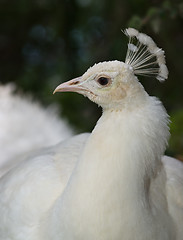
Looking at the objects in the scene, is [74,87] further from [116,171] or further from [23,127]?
[23,127]

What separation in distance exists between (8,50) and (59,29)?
0.99 m

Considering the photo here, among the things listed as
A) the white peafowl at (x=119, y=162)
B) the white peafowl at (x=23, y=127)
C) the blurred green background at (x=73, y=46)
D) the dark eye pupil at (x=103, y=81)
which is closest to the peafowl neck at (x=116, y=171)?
the white peafowl at (x=119, y=162)

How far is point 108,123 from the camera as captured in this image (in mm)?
1706

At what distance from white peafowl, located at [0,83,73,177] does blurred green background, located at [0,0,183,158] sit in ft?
1.54

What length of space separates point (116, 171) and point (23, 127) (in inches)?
64.7

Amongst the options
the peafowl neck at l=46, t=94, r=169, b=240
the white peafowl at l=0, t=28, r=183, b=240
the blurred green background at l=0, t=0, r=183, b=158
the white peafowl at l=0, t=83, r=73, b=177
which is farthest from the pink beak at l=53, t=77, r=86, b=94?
the blurred green background at l=0, t=0, r=183, b=158

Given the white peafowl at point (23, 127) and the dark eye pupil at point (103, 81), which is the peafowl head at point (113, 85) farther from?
the white peafowl at point (23, 127)

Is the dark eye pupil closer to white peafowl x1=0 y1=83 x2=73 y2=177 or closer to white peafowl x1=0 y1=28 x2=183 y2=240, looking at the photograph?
white peafowl x1=0 y1=28 x2=183 y2=240

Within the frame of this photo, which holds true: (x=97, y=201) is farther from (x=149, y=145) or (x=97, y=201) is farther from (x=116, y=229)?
(x=149, y=145)

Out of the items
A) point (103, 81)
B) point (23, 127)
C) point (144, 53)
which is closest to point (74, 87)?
point (103, 81)

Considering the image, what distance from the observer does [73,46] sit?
4.72 meters

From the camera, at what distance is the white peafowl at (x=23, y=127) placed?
3119mm

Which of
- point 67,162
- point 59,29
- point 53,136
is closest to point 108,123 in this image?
point 67,162

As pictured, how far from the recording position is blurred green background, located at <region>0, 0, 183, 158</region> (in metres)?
3.84
